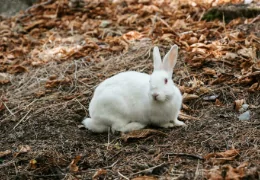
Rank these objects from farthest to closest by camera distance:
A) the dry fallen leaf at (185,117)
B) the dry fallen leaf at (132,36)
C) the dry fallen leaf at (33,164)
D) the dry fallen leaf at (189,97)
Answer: the dry fallen leaf at (132,36)
the dry fallen leaf at (189,97)
the dry fallen leaf at (185,117)
the dry fallen leaf at (33,164)

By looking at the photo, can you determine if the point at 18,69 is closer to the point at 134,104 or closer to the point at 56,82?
the point at 56,82

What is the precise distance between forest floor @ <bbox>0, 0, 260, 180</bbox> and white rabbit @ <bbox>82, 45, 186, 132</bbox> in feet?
0.37

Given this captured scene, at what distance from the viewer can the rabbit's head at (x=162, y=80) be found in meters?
3.86

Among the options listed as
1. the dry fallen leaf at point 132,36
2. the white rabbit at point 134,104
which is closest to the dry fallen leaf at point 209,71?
the white rabbit at point 134,104

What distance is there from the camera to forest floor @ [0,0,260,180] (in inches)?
141

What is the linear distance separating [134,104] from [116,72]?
1357 mm

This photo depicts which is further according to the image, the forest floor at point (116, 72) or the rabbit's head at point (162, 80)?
the rabbit's head at point (162, 80)

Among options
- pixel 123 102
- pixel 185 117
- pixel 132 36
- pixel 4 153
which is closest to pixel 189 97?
pixel 185 117

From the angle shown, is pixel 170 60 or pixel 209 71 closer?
pixel 170 60

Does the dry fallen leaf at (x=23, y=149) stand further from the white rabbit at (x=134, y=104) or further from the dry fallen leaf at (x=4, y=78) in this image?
the dry fallen leaf at (x=4, y=78)

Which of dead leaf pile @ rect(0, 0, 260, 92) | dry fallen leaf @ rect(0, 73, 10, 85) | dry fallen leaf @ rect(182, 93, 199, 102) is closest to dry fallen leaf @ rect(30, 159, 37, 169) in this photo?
dry fallen leaf @ rect(182, 93, 199, 102)

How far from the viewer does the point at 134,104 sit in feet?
13.7

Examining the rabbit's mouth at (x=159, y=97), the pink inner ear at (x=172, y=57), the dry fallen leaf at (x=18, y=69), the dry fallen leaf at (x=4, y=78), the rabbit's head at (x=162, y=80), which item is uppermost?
the pink inner ear at (x=172, y=57)

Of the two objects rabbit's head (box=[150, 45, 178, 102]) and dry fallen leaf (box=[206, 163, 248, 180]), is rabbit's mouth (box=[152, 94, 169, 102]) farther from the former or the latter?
dry fallen leaf (box=[206, 163, 248, 180])
